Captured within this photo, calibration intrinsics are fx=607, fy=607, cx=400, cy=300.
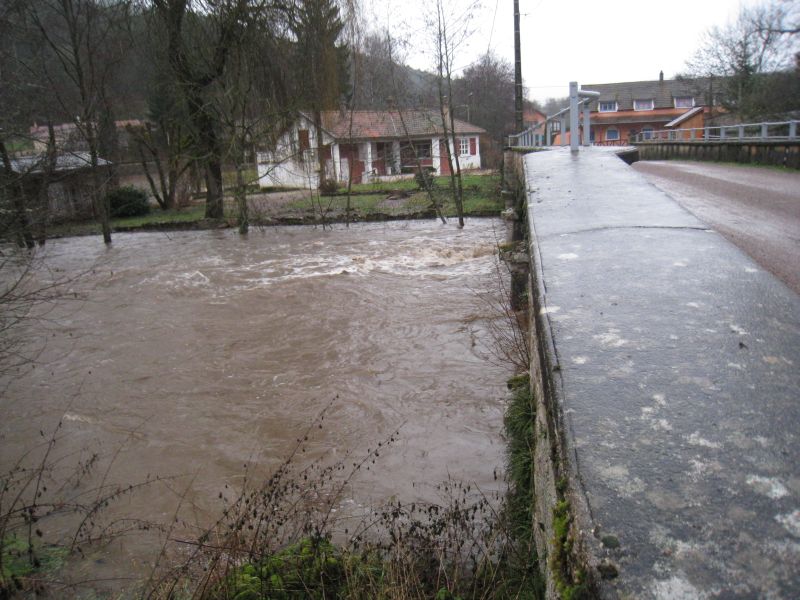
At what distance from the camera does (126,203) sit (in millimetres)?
27781

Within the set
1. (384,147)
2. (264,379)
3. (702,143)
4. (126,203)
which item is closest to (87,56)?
(126,203)

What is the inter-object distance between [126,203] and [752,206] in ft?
86.4

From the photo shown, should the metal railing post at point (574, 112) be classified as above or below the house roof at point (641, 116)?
below

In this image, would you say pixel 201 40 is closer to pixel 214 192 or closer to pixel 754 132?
pixel 214 192

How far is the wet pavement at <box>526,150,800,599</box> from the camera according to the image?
44.4 inches

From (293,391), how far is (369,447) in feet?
5.85

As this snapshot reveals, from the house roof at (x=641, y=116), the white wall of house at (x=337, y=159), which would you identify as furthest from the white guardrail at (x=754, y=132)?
the house roof at (x=641, y=116)

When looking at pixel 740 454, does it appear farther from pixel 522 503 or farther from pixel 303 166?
pixel 303 166

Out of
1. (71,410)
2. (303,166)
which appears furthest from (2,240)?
(303,166)

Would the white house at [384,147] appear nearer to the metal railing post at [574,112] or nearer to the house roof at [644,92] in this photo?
the house roof at [644,92]

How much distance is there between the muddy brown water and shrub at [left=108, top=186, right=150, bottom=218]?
48.0 ft

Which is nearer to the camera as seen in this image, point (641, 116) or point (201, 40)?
point (201, 40)

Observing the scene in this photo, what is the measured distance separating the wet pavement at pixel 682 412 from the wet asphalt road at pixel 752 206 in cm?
206

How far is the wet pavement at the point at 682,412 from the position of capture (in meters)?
1.13
